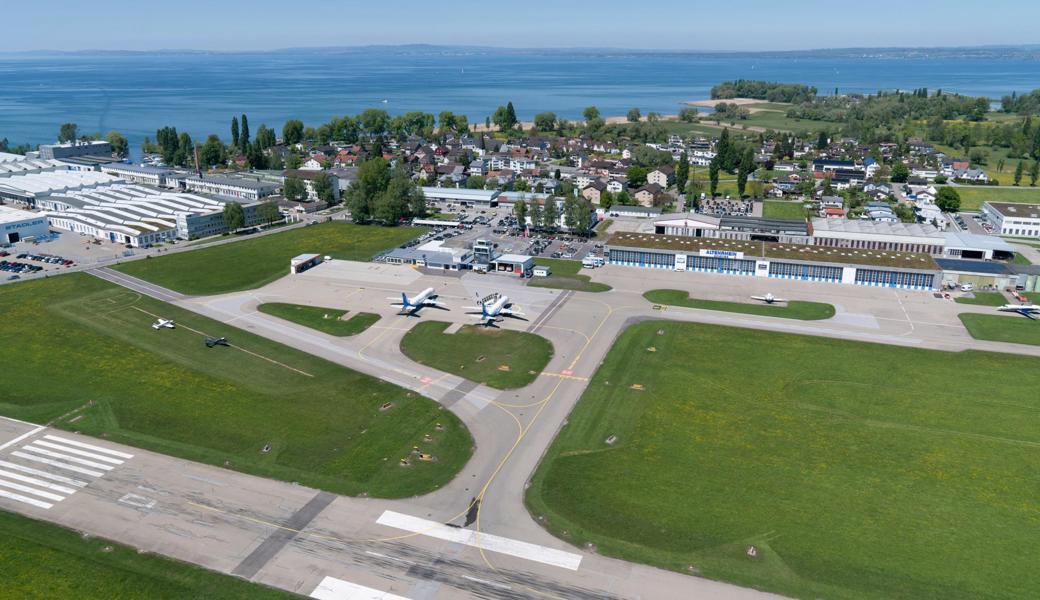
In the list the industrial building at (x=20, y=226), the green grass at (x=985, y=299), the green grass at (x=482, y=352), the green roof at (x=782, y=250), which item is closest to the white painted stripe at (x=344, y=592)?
the green grass at (x=482, y=352)

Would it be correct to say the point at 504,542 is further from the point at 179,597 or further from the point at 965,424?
the point at 965,424

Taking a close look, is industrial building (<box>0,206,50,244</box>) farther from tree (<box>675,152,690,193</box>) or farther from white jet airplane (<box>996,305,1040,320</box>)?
white jet airplane (<box>996,305,1040,320</box>)

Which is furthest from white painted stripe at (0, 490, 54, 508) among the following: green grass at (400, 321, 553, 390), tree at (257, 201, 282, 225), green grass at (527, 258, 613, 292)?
tree at (257, 201, 282, 225)

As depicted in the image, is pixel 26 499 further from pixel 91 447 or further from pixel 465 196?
pixel 465 196

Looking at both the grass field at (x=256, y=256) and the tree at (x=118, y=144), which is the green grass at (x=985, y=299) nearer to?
the grass field at (x=256, y=256)

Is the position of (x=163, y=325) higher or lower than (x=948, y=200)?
lower

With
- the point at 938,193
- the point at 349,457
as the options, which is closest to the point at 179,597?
the point at 349,457

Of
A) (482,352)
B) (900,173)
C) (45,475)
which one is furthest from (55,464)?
(900,173)

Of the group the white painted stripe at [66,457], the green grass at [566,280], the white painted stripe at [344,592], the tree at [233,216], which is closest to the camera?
the white painted stripe at [344,592]
